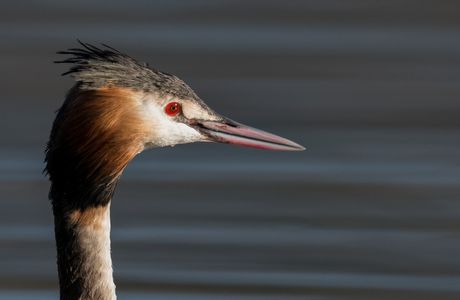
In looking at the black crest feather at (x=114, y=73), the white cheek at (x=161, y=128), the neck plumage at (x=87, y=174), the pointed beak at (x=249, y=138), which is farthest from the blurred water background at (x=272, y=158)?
the black crest feather at (x=114, y=73)

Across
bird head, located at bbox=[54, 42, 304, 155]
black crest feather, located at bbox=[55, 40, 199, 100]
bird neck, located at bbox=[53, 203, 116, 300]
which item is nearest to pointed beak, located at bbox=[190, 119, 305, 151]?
bird head, located at bbox=[54, 42, 304, 155]

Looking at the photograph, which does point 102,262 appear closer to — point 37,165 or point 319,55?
point 37,165

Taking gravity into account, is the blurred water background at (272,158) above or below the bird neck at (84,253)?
above

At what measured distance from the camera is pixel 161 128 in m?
8.27

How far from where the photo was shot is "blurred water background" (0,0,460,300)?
1066 cm

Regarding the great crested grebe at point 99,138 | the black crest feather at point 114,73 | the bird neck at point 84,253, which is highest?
the black crest feather at point 114,73

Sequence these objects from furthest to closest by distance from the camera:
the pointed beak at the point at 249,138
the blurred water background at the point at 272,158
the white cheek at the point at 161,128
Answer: the blurred water background at the point at 272,158, the pointed beak at the point at 249,138, the white cheek at the point at 161,128

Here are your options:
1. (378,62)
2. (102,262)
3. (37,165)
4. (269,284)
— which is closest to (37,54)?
(37,165)

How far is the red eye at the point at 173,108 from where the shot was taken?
8.27 m

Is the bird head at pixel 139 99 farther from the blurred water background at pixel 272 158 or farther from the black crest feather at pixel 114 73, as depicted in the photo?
the blurred water background at pixel 272 158

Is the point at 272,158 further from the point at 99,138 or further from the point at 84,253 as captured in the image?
the point at 99,138

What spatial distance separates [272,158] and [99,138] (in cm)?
392

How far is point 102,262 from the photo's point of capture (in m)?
8.32

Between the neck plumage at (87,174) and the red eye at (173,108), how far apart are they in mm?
168
